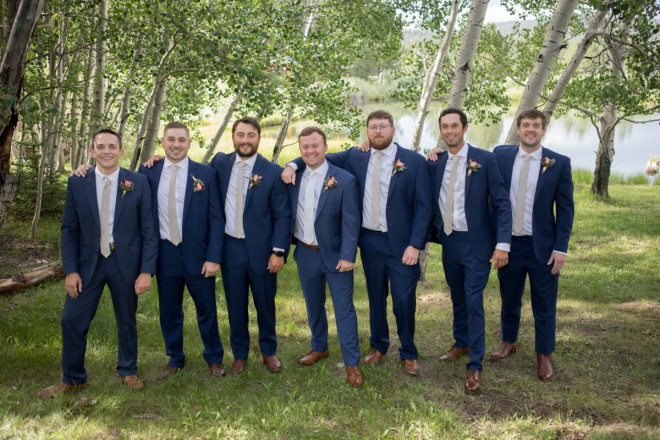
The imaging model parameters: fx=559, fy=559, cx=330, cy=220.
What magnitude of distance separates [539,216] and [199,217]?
2827 mm

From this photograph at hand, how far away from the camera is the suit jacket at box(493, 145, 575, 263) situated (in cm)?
466

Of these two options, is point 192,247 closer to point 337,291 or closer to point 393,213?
point 337,291

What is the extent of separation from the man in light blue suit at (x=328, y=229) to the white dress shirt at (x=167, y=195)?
890mm

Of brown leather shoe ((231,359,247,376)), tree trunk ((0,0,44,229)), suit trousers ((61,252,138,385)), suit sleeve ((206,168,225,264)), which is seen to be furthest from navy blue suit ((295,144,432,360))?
tree trunk ((0,0,44,229))

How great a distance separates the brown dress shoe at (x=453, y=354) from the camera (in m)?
5.10

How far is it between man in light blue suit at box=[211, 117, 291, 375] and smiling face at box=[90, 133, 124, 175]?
32.7 inches

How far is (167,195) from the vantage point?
14.8ft

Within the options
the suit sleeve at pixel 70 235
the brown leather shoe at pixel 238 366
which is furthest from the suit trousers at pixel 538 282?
the suit sleeve at pixel 70 235

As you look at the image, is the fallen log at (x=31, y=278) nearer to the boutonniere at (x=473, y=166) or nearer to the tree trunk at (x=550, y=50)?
the boutonniere at (x=473, y=166)

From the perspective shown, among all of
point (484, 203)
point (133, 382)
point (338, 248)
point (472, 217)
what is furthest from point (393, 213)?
point (133, 382)

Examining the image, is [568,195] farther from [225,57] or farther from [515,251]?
[225,57]

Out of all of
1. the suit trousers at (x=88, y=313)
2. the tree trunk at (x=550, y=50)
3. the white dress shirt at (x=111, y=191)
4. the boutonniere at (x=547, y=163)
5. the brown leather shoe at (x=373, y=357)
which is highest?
the tree trunk at (x=550, y=50)

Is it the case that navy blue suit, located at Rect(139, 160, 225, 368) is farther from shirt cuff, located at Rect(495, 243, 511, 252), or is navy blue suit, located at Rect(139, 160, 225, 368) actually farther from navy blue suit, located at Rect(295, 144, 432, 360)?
shirt cuff, located at Rect(495, 243, 511, 252)

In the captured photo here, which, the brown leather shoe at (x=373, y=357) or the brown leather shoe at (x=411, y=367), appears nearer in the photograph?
the brown leather shoe at (x=411, y=367)
